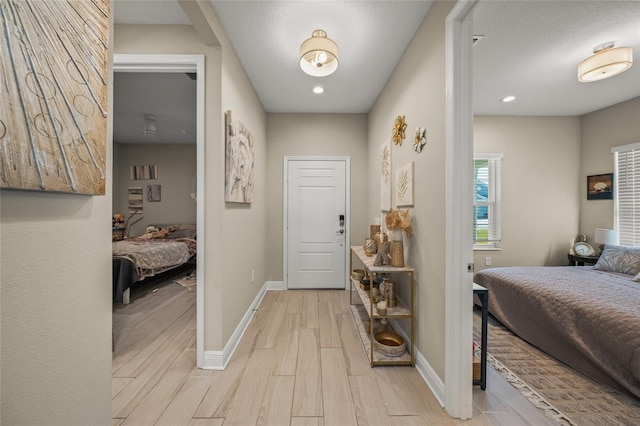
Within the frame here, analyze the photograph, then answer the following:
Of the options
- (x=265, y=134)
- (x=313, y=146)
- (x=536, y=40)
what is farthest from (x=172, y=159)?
(x=536, y=40)

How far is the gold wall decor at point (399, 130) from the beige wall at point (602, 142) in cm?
330

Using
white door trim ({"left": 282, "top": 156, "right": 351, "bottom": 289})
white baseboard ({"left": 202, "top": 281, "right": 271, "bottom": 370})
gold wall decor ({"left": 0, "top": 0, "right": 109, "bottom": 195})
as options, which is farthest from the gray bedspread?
gold wall decor ({"left": 0, "top": 0, "right": 109, "bottom": 195})

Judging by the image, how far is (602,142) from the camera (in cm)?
349

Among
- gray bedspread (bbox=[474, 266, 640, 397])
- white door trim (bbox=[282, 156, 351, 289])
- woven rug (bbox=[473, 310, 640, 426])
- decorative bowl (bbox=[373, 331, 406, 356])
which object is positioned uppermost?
Answer: white door trim (bbox=[282, 156, 351, 289])

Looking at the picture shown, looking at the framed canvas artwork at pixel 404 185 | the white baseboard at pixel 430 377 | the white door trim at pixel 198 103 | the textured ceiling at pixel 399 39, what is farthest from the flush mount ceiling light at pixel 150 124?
the white baseboard at pixel 430 377

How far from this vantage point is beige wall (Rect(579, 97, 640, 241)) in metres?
3.20

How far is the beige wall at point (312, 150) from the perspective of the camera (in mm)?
3711

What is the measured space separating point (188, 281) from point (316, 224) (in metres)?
2.42

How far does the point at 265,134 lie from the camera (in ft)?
12.0

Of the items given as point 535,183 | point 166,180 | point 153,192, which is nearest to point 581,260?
point 535,183

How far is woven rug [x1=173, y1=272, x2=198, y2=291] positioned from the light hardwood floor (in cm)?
135

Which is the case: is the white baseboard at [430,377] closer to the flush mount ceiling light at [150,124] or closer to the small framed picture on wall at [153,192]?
the flush mount ceiling light at [150,124]

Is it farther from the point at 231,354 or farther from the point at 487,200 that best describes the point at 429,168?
the point at 487,200

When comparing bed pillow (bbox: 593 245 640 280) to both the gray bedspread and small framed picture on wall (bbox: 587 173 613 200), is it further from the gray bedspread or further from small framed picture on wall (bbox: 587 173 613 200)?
small framed picture on wall (bbox: 587 173 613 200)
